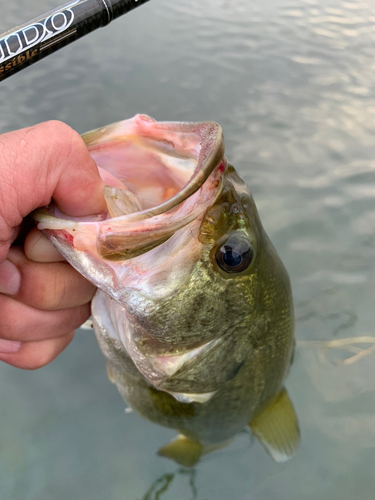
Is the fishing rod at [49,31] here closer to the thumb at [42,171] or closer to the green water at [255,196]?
the thumb at [42,171]

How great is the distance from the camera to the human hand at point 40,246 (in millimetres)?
1161

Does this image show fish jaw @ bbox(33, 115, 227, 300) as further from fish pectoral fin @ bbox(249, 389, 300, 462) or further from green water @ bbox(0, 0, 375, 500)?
green water @ bbox(0, 0, 375, 500)

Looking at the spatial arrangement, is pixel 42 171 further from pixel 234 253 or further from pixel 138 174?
pixel 234 253

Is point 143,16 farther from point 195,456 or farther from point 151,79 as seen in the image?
point 195,456

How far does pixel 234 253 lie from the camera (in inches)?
52.6

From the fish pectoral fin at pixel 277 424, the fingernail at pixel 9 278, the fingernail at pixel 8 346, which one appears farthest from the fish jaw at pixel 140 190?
the fish pectoral fin at pixel 277 424

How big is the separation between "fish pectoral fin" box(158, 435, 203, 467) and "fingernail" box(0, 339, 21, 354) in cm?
119

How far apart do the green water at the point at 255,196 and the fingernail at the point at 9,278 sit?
1.51m

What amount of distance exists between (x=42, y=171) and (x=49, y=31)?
1.43 ft

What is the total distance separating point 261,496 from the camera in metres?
2.57

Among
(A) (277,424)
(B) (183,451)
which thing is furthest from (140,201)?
(B) (183,451)

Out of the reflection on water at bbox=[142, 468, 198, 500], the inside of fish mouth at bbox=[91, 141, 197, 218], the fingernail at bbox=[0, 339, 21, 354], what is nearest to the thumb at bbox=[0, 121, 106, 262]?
the inside of fish mouth at bbox=[91, 141, 197, 218]

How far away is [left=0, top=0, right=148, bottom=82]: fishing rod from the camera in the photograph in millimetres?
1160

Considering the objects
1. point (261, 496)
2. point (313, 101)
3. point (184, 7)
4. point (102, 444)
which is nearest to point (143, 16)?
point (184, 7)
